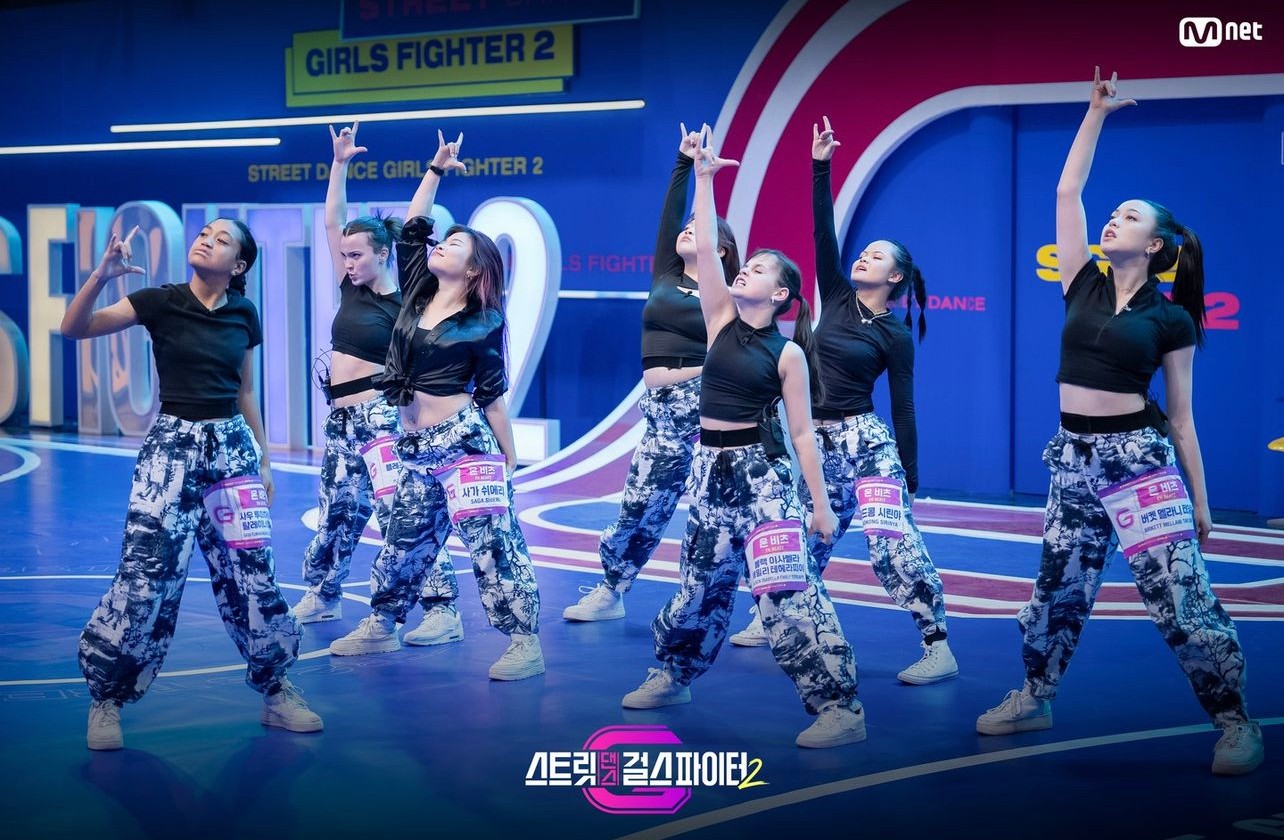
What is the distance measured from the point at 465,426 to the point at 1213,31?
6353 millimetres

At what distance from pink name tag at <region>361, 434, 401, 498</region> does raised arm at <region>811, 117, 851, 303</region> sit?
2032 millimetres

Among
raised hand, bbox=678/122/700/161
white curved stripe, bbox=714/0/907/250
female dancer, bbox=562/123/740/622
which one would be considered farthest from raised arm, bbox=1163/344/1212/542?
white curved stripe, bbox=714/0/907/250

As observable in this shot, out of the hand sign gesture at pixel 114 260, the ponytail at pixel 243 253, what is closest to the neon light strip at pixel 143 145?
the ponytail at pixel 243 253

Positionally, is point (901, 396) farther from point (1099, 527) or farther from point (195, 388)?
point (195, 388)

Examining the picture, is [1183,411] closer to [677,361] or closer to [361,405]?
[677,361]

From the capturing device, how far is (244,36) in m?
15.4

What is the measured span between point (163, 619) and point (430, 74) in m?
9.23

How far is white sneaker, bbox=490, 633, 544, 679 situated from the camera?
6.64 meters

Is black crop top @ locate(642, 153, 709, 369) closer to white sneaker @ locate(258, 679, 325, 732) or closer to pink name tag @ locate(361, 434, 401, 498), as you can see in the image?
pink name tag @ locate(361, 434, 401, 498)

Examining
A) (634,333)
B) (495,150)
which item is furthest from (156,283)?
(634,333)

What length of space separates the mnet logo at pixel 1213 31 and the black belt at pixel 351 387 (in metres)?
6.12

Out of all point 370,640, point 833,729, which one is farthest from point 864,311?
point 370,640

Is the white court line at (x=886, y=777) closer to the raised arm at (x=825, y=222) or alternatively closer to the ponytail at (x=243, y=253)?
the raised arm at (x=825, y=222)

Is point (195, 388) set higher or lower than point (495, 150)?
lower
